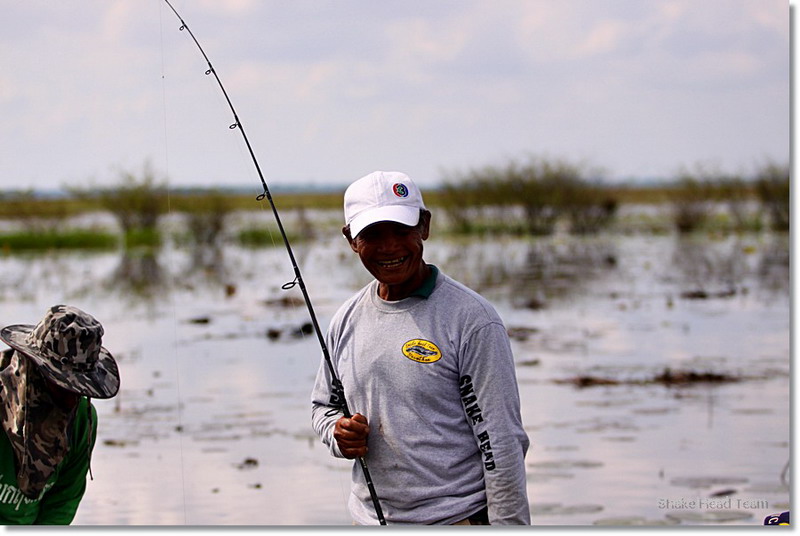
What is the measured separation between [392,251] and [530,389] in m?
4.81

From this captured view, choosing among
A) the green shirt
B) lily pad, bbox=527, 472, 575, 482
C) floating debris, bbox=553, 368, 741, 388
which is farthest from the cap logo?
floating debris, bbox=553, 368, 741, 388

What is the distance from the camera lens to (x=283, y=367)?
295 inches

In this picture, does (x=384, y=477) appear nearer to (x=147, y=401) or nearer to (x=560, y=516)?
(x=560, y=516)

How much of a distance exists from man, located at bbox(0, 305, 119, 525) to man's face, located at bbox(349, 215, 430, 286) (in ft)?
1.77

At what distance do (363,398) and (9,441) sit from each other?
67 centimetres

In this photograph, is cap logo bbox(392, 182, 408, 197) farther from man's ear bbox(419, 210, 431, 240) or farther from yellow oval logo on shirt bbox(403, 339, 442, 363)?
yellow oval logo on shirt bbox(403, 339, 442, 363)

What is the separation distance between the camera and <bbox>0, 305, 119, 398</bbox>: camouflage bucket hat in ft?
7.20

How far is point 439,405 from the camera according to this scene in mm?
2135

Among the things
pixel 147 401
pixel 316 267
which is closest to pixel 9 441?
pixel 147 401

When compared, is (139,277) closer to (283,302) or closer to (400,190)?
(283,302)

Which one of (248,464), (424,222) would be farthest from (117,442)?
(424,222)

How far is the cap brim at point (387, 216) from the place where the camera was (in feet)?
7.00

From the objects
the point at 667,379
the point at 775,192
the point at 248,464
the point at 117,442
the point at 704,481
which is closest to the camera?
the point at 704,481

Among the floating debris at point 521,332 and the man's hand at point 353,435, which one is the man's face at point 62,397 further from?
the floating debris at point 521,332
